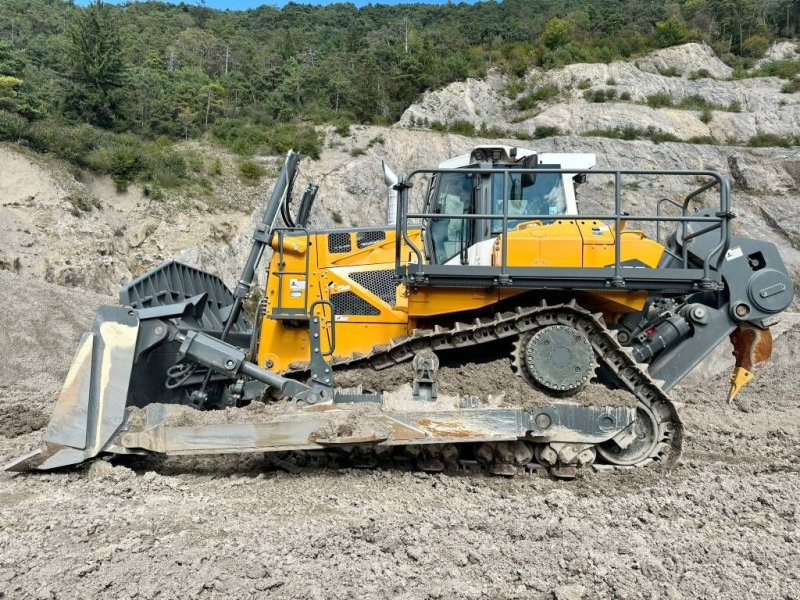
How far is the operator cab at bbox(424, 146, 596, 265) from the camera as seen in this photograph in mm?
5496

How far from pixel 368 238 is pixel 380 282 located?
0.61m

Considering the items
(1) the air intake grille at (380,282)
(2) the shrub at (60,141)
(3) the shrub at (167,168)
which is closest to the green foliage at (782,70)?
(3) the shrub at (167,168)

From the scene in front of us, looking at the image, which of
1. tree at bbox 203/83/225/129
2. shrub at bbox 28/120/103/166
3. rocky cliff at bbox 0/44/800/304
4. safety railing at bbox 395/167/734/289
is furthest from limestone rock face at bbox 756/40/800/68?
safety railing at bbox 395/167/734/289

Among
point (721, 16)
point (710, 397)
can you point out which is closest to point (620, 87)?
point (721, 16)

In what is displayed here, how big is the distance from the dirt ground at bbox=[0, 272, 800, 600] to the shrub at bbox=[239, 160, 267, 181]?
66.1ft

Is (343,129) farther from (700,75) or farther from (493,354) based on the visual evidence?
(493,354)

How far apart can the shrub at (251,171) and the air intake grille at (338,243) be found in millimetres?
19485

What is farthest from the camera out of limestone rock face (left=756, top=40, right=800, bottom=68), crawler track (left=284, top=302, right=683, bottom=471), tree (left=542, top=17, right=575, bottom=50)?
tree (left=542, top=17, right=575, bottom=50)

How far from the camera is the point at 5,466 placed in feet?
16.1

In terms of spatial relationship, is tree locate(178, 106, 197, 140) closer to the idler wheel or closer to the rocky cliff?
the rocky cliff

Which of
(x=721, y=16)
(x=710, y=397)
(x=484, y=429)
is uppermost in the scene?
(x=721, y=16)

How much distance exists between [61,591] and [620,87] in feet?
110

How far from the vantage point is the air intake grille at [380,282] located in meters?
5.98

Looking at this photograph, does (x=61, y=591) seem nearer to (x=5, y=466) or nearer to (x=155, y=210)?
(x=5, y=466)
